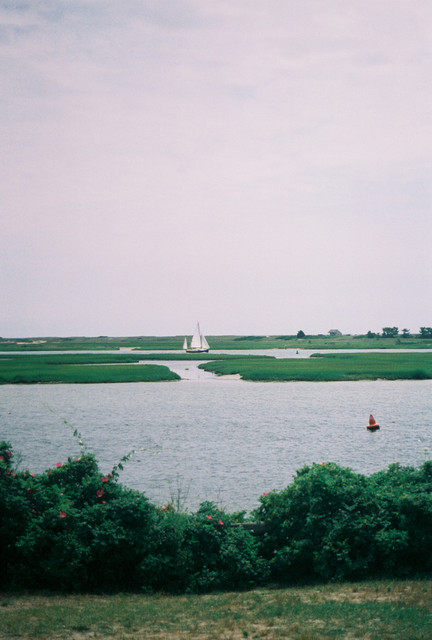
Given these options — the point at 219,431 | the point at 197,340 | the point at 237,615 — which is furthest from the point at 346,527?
the point at 197,340

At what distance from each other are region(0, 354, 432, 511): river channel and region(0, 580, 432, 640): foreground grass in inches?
156

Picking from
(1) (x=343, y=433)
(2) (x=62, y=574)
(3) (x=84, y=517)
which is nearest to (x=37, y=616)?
(2) (x=62, y=574)

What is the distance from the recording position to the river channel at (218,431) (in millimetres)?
27266

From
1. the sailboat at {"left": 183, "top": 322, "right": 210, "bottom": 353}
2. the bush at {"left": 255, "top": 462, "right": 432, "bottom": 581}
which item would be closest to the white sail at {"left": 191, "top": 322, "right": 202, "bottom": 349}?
the sailboat at {"left": 183, "top": 322, "right": 210, "bottom": 353}

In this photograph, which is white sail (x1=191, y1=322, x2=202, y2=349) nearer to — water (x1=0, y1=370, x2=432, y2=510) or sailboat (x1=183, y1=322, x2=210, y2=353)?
sailboat (x1=183, y1=322, x2=210, y2=353)

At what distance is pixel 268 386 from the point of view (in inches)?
3317

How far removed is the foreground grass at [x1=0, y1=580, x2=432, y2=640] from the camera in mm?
9227

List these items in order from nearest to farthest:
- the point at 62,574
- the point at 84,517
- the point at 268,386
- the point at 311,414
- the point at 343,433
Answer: the point at 62,574 < the point at 84,517 < the point at 343,433 < the point at 311,414 < the point at 268,386

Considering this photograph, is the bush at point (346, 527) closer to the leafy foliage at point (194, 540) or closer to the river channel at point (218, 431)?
the leafy foliage at point (194, 540)

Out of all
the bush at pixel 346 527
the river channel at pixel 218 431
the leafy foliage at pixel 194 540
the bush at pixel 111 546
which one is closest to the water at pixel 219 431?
the river channel at pixel 218 431

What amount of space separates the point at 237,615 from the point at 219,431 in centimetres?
3350

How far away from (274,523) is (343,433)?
99.8 ft

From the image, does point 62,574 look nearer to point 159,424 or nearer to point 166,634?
point 166,634

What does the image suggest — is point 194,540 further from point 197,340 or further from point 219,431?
point 197,340
